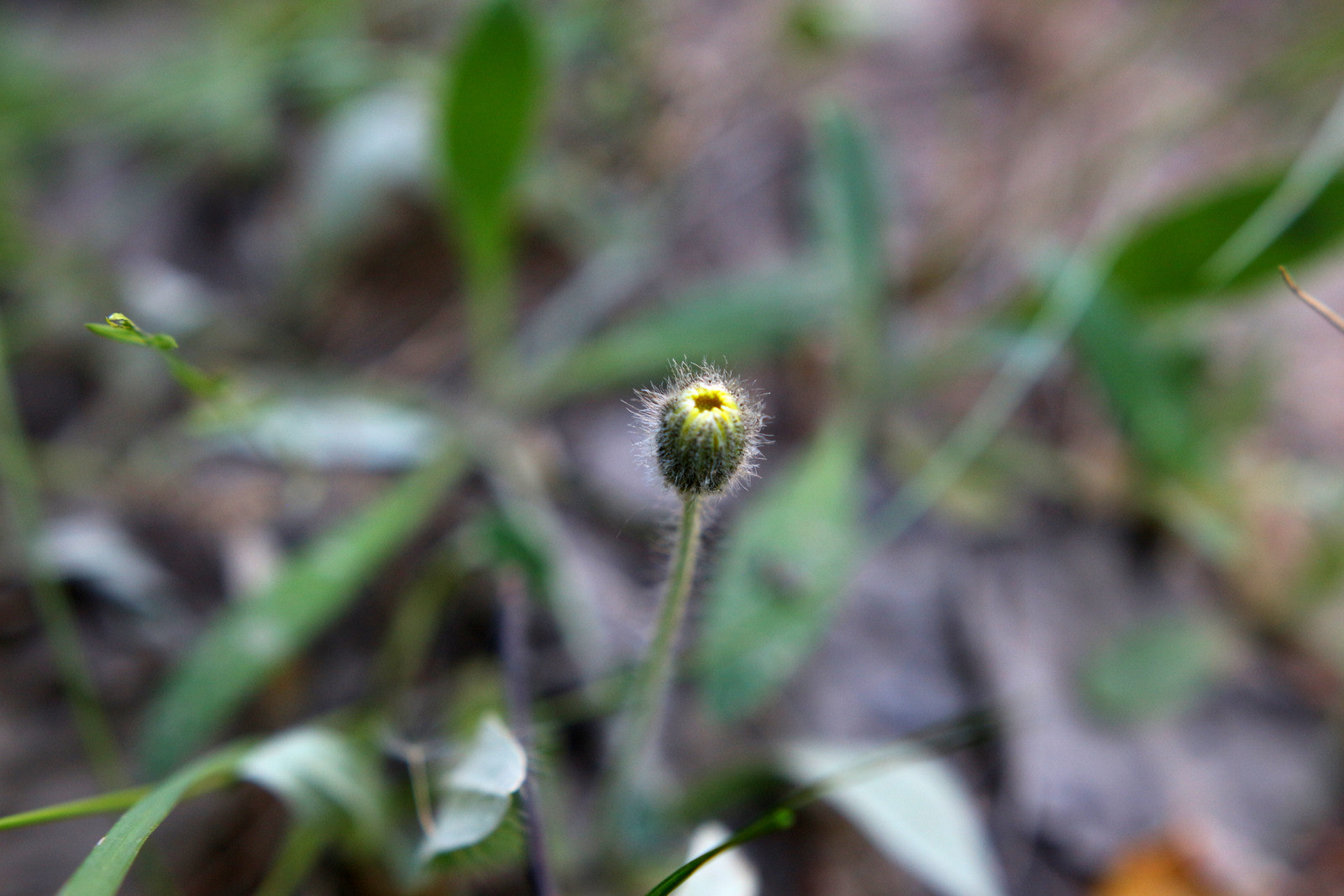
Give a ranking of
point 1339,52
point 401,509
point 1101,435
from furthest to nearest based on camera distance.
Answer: point 1339,52
point 1101,435
point 401,509

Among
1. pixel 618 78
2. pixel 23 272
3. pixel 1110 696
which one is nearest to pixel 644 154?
pixel 618 78

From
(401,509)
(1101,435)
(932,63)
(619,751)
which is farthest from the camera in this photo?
(932,63)

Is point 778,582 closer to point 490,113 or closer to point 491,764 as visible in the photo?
point 491,764

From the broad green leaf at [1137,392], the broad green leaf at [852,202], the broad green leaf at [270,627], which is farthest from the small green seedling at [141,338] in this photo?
the broad green leaf at [1137,392]

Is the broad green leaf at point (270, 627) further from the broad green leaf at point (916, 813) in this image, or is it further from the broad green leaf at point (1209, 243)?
the broad green leaf at point (1209, 243)

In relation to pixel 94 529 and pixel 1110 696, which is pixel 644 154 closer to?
pixel 94 529

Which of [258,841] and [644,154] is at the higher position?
[644,154]

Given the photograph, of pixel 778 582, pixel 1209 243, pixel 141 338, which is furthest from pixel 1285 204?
pixel 141 338
